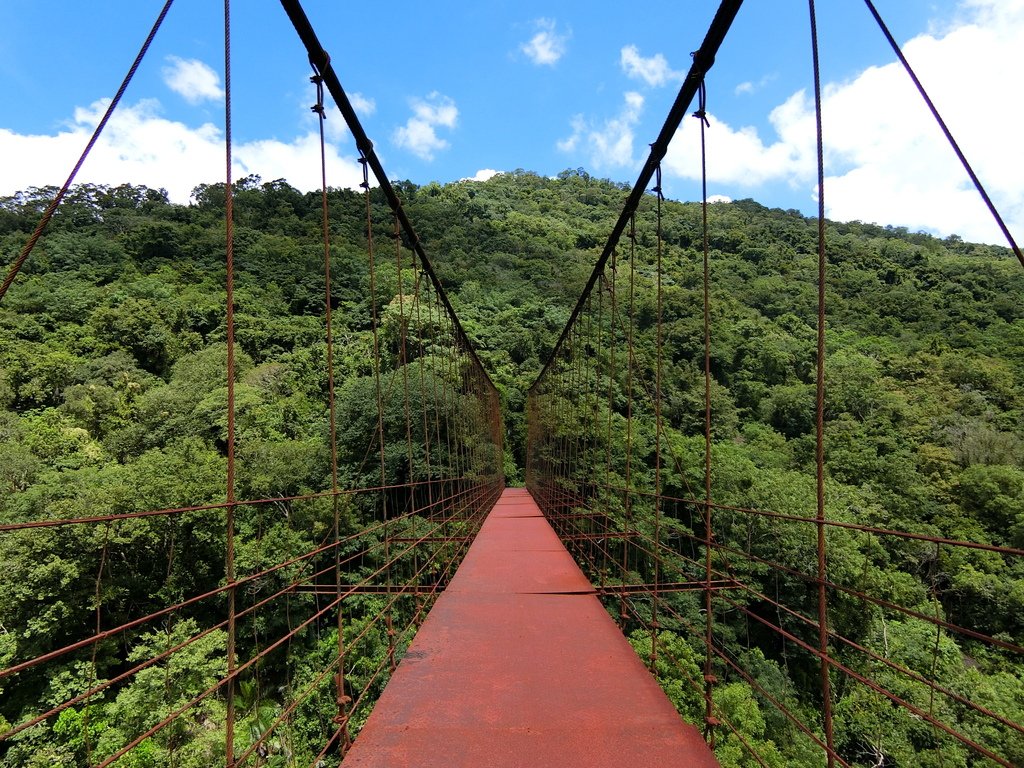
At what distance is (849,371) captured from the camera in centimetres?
2700

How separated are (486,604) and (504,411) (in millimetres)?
19472

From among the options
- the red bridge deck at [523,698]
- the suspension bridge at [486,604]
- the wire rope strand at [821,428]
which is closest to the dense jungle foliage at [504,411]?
the suspension bridge at [486,604]

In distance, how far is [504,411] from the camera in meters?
22.1

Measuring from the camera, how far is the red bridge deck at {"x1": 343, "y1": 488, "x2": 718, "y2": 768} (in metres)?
1.39

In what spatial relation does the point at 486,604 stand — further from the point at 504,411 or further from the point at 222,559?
the point at 504,411

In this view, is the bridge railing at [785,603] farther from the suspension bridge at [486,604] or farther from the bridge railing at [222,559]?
the bridge railing at [222,559]

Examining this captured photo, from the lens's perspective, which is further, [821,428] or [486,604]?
[486,604]

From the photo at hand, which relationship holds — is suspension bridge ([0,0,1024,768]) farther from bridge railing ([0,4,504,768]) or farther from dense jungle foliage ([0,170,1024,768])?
dense jungle foliage ([0,170,1024,768])

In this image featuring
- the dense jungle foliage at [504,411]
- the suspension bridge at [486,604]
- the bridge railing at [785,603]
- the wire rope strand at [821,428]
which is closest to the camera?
the wire rope strand at [821,428]

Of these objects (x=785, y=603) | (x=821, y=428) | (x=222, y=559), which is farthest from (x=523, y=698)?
(x=785, y=603)

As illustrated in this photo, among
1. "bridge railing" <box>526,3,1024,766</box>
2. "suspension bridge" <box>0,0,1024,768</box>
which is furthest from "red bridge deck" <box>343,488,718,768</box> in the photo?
"bridge railing" <box>526,3,1024,766</box>

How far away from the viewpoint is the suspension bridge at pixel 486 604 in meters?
1.37

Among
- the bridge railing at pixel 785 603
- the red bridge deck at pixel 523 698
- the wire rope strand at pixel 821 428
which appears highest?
the wire rope strand at pixel 821 428

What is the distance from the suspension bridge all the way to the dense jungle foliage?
0.22 meters
